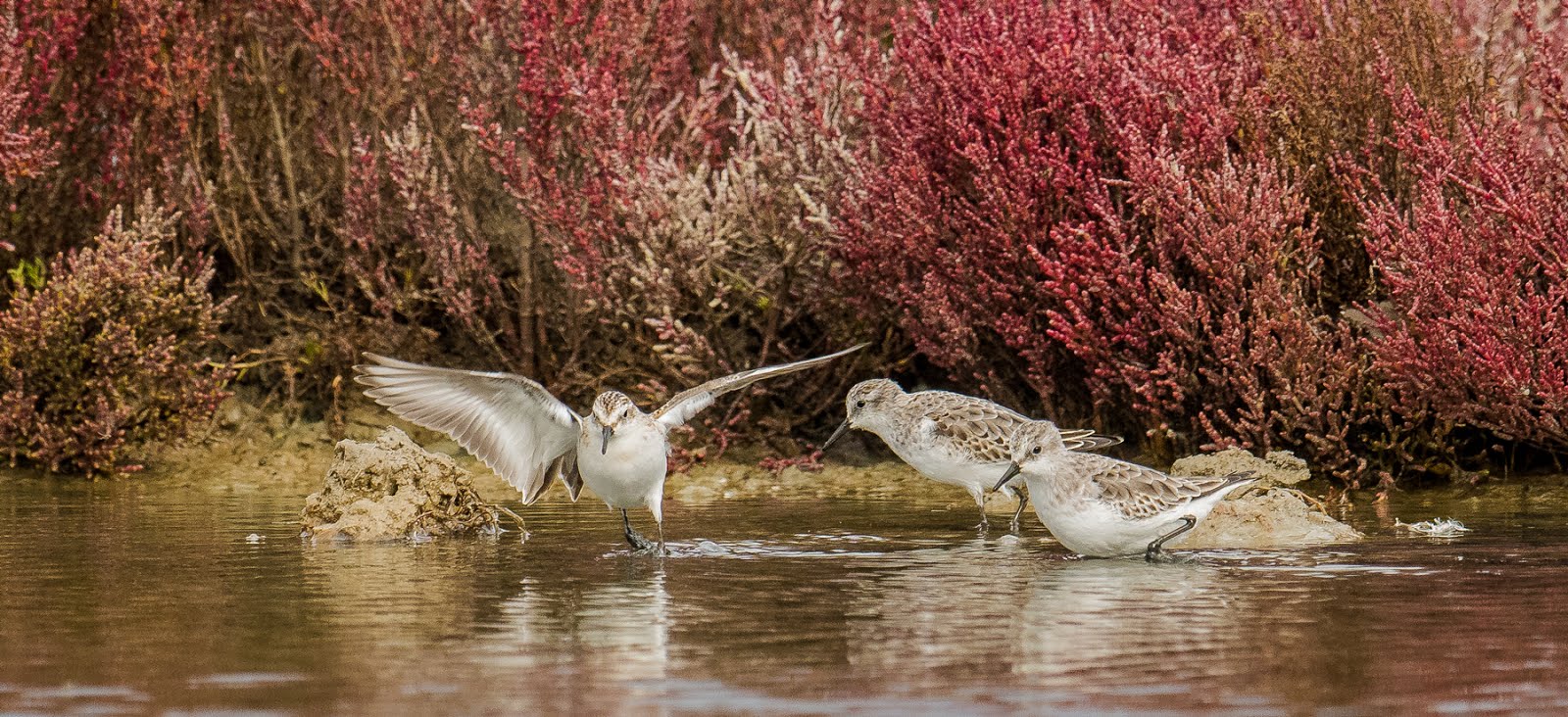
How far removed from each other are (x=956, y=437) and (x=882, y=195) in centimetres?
221

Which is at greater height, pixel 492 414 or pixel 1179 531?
pixel 492 414

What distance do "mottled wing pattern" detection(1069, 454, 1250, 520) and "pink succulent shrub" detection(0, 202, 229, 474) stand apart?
22.2 ft

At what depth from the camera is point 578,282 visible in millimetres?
13148

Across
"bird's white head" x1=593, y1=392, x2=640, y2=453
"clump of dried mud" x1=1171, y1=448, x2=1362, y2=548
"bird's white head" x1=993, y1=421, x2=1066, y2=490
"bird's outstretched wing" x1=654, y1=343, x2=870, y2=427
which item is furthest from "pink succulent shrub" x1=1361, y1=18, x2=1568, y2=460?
"bird's white head" x1=593, y1=392, x2=640, y2=453

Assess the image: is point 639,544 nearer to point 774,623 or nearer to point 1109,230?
point 774,623

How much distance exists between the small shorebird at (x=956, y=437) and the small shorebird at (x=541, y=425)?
1.22 metres

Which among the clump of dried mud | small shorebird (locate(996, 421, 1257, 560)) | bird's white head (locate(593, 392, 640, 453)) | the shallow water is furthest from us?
bird's white head (locate(593, 392, 640, 453))

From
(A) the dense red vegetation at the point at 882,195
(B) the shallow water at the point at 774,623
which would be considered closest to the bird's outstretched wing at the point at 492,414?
(B) the shallow water at the point at 774,623

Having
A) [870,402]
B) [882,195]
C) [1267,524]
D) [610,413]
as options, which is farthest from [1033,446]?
[882,195]

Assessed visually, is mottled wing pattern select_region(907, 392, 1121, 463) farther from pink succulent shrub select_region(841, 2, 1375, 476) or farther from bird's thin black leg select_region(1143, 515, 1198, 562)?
bird's thin black leg select_region(1143, 515, 1198, 562)

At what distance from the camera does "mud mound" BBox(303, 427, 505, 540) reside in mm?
9844

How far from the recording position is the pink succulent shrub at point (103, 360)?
1301cm

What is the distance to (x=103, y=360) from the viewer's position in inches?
517

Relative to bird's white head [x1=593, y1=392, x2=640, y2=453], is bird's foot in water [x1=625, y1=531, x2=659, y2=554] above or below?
below
